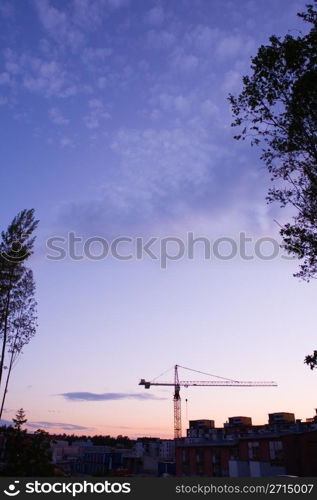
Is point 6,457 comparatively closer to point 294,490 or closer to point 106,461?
point 294,490

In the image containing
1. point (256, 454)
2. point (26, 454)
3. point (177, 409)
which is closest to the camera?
point (26, 454)

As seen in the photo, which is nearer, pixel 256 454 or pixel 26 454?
pixel 26 454

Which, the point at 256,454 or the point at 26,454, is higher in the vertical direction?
the point at 26,454

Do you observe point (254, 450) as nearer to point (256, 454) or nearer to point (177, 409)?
point (256, 454)

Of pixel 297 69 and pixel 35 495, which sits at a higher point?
pixel 297 69

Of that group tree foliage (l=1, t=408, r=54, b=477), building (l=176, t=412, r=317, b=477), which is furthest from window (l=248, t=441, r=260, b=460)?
tree foliage (l=1, t=408, r=54, b=477)

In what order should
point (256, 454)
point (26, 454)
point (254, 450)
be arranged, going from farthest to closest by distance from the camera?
point (254, 450) → point (256, 454) → point (26, 454)

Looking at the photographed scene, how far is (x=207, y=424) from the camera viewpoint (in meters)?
114

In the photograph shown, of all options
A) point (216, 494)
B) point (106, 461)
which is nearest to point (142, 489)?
point (216, 494)

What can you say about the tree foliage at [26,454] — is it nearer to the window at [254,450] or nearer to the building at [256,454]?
the building at [256,454]

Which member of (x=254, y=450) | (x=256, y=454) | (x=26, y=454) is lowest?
(x=256, y=454)

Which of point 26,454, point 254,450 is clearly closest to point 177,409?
point 254,450

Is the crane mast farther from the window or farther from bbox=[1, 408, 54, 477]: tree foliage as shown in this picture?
bbox=[1, 408, 54, 477]: tree foliage

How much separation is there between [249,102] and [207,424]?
11361 centimetres
